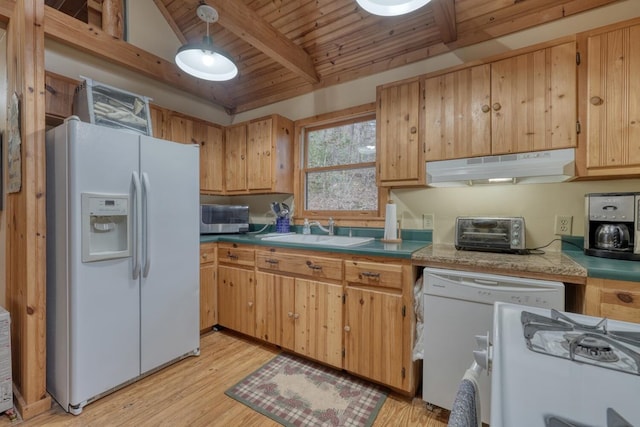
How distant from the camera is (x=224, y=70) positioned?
6.76ft

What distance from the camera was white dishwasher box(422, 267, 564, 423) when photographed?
54.2 inches

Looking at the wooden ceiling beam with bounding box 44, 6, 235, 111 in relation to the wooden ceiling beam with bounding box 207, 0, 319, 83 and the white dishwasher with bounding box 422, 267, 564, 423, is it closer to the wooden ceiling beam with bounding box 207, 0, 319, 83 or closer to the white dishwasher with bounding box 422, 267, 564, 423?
the wooden ceiling beam with bounding box 207, 0, 319, 83

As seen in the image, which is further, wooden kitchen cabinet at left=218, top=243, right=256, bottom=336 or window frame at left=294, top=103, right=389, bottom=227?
window frame at left=294, top=103, right=389, bottom=227

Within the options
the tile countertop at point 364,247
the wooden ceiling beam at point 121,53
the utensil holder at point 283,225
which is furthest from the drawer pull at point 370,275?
the wooden ceiling beam at point 121,53

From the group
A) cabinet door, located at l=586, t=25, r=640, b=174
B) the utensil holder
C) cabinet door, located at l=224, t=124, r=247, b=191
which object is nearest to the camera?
cabinet door, located at l=586, t=25, r=640, b=174

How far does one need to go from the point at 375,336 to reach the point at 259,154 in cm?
207

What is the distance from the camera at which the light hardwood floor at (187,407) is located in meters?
1.57

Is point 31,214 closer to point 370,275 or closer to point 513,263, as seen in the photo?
point 370,275

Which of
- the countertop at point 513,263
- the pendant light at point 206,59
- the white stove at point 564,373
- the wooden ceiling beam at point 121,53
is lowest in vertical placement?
the white stove at point 564,373

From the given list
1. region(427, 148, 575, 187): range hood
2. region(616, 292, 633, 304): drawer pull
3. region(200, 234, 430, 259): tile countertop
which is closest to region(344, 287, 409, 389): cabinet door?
region(200, 234, 430, 259): tile countertop

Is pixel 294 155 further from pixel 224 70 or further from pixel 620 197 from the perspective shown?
pixel 620 197

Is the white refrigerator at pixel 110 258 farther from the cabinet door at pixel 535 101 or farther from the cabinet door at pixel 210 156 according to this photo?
the cabinet door at pixel 535 101

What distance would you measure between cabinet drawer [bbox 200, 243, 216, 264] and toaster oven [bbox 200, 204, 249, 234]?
0.66 feet

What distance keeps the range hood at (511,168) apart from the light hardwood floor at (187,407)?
1.46 metres
